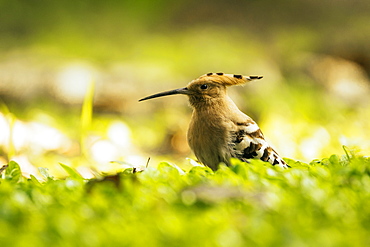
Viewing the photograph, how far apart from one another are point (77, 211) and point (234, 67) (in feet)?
23.6

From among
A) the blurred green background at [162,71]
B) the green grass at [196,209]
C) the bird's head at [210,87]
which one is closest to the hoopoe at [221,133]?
the bird's head at [210,87]

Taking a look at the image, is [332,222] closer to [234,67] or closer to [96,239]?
[96,239]

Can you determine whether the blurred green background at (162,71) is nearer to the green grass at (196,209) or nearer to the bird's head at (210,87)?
the bird's head at (210,87)

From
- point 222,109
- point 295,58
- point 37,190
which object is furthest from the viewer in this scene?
point 295,58

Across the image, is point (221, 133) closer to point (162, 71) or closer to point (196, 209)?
point (196, 209)

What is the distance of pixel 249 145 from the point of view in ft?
11.5

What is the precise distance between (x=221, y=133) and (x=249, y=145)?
7.5 inches

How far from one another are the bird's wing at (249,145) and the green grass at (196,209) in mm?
837

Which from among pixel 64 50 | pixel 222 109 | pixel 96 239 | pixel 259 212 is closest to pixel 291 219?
pixel 259 212

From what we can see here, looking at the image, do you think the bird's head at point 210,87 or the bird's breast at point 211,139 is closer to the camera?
the bird's breast at point 211,139

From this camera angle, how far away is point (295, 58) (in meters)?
10.4

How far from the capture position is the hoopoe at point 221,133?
344 cm

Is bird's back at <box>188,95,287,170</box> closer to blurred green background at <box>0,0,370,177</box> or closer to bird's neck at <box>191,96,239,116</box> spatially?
bird's neck at <box>191,96,239,116</box>

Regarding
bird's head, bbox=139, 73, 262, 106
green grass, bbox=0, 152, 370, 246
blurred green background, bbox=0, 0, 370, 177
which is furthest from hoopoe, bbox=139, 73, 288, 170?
blurred green background, bbox=0, 0, 370, 177
